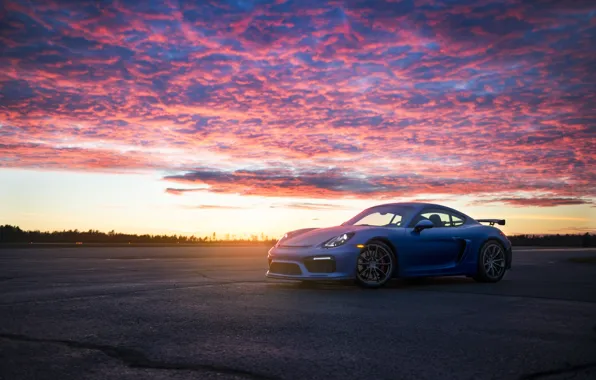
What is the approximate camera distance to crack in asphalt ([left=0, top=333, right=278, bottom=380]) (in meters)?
4.16

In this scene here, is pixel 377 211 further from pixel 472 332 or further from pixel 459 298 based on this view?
pixel 472 332

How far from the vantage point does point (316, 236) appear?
10289 mm

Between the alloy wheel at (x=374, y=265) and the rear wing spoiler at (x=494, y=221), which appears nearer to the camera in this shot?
the alloy wheel at (x=374, y=265)

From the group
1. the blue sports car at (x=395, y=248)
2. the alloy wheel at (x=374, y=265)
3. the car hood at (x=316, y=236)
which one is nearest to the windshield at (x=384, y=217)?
Result: the blue sports car at (x=395, y=248)

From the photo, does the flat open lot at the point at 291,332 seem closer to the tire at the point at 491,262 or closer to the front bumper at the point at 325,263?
the front bumper at the point at 325,263

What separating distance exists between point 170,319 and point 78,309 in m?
1.38

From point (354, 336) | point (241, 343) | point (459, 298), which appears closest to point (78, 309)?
point (241, 343)

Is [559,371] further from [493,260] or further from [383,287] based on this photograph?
[493,260]

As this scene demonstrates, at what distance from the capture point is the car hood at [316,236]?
33.2 feet

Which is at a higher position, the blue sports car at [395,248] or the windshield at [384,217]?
the windshield at [384,217]

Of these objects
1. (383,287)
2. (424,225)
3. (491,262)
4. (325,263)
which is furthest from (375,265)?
(491,262)

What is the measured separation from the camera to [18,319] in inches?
254

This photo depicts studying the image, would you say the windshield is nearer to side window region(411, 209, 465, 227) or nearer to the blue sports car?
the blue sports car

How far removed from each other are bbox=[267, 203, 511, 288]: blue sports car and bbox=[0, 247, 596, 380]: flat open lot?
13.8 inches
